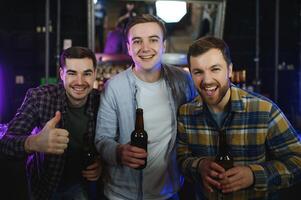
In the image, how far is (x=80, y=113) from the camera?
264 cm

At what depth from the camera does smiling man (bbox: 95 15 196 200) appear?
7.98 feet

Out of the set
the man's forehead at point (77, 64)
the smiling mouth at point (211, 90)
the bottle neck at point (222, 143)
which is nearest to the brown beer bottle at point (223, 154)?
the bottle neck at point (222, 143)

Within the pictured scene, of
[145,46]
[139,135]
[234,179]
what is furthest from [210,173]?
[145,46]

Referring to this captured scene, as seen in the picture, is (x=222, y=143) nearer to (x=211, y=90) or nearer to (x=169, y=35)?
(x=211, y=90)

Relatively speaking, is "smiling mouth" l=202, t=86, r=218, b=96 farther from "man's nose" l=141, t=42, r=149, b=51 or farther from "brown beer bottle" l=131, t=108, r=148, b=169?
"man's nose" l=141, t=42, r=149, b=51

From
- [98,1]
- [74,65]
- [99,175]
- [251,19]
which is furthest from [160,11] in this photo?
[99,175]

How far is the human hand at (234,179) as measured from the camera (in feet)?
6.04

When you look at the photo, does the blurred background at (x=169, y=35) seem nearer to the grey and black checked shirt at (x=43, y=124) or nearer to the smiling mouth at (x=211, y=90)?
the grey and black checked shirt at (x=43, y=124)

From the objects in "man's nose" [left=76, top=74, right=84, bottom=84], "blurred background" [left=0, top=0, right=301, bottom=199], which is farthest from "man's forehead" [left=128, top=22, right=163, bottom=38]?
"blurred background" [left=0, top=0, right=301, bottom=199]

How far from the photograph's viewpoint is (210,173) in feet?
6.20

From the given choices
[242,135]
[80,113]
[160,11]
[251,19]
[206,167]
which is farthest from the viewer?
[251,19]

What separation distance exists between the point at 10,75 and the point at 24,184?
10.5ft

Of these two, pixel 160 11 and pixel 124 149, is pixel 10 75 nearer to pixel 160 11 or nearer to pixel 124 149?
pixel 160 11

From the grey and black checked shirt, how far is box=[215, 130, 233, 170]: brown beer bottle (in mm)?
964
